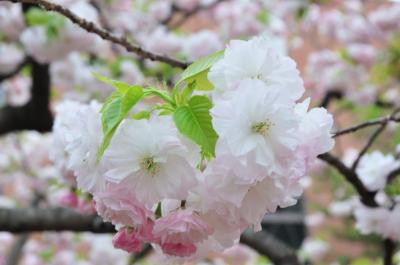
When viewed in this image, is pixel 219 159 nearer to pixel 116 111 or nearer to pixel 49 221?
pixel 116 111

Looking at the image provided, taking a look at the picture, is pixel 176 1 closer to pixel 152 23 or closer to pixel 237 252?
pixel 152 23

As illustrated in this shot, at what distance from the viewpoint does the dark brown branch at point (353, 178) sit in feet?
4.25

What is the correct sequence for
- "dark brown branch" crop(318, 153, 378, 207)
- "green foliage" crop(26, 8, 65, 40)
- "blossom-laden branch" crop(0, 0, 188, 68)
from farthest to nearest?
"green foliage" crop(26, 8, 65, 40)
"dark brown branch" crop(318, 153, 378, 207)
"blossom-laden branch" crop(0, 0, 188, 68)

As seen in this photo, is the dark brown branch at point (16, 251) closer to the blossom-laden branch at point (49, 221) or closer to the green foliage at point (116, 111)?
the blossom-laden branch at point (49, 221)

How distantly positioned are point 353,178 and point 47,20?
5.54 feet

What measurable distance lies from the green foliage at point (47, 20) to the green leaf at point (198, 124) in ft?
6.54

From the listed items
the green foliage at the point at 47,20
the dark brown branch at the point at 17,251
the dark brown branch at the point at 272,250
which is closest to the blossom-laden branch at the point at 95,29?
the dark brown branch at the point at 272,250

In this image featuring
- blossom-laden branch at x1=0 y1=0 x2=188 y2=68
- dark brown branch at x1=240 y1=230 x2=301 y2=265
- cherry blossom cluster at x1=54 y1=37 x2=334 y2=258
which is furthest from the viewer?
dark brown branch at x1=240 y1=230 x2=301 y2=265

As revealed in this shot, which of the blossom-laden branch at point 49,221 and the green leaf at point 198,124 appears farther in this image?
the blossom-laden branch at point 49,221

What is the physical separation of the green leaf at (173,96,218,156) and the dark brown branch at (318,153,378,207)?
0.63 meters

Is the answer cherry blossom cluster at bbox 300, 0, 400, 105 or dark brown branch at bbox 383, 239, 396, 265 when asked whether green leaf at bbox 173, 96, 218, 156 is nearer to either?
dark brown branch at bbox 383, 239, 396, 265

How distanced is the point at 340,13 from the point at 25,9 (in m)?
3.50

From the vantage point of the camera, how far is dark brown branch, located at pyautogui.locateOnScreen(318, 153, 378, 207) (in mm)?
1294

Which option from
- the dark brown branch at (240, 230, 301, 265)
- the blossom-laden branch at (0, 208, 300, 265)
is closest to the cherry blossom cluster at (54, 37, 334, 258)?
the blossom-laden branch at (0, 208, 300, 265)
